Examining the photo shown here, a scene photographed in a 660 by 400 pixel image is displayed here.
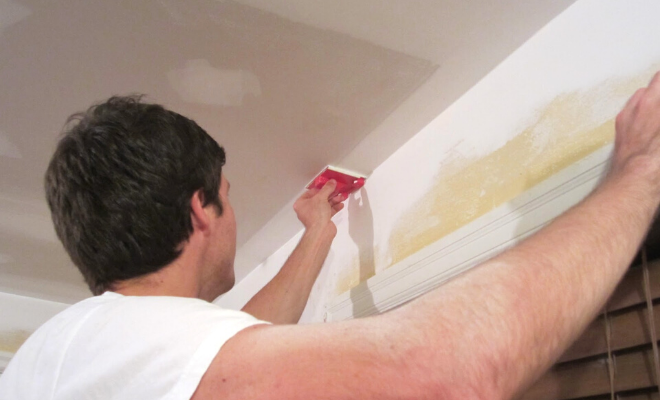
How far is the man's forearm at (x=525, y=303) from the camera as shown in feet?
1.99

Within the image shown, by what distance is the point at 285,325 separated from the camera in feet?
2.22

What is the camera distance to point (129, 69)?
1.39 meters

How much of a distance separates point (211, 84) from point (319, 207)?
52 centimetres

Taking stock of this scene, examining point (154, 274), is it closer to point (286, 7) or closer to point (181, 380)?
point (181, 380)

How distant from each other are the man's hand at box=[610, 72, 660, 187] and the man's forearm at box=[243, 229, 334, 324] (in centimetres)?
86

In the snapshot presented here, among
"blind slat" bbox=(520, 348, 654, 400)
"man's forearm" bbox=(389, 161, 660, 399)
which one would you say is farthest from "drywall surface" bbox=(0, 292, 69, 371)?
"man's forearm" bbox=(389, 161, 660, 399)

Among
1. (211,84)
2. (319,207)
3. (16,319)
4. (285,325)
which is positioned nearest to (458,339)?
(285,325)

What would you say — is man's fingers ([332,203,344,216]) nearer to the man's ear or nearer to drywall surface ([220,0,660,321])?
drywall surface ([220,0,660,321])

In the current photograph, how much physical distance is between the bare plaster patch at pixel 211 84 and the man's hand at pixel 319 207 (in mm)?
413

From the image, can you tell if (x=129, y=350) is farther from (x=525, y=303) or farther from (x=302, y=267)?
(x=302, y=267)

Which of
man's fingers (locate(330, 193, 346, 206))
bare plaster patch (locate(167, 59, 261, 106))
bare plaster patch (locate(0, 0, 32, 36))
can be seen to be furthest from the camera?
man's fingers (locate(330, 193, 346, 206))

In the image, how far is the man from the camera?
610 millimetres

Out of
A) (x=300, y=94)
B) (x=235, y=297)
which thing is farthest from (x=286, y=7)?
(x=235, y=297)

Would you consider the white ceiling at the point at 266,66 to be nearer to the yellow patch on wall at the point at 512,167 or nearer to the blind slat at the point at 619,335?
the yellow patch on wall at the point at 512,167
